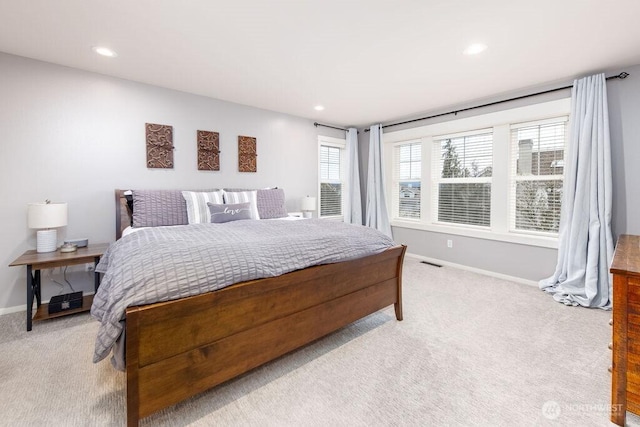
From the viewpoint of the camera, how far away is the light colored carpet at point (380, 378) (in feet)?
4.82

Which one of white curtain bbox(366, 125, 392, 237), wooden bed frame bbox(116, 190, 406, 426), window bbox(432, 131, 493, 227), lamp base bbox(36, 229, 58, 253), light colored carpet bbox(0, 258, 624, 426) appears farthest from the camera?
white curtain bbox(366, 125, 392, 237)

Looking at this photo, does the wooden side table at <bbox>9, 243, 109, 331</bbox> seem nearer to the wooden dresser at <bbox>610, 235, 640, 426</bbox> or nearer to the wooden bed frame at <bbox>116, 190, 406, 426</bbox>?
the wooden bed frame at <bbox>116, 190, 406, 426</bbox>

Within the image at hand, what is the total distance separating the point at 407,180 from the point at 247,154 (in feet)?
8.75

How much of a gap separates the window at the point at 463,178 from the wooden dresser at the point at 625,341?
8.96 feet

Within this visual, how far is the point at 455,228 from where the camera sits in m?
4.19

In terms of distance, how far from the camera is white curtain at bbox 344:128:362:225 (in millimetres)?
5293

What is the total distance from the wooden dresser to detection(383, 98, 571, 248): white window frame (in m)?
2.27

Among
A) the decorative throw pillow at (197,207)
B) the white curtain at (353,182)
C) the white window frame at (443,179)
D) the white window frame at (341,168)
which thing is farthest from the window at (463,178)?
the decorative throw pillow at (197,207)

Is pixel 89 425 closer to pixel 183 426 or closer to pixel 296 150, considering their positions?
pixel 183 426

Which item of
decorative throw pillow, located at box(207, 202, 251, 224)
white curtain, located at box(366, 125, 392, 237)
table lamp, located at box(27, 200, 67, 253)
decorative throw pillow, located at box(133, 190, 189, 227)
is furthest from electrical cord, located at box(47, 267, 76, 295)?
white curtain, located at box(366, 125, 392, 237)

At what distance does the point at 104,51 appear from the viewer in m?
2.50

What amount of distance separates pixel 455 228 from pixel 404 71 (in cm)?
236

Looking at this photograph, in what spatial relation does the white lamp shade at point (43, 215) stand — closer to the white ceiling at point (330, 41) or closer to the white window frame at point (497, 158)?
the white ceiling at point (330, 41)

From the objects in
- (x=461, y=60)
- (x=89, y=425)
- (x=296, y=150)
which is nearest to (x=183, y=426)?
(x=89, y=425)
